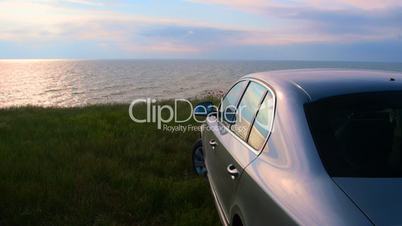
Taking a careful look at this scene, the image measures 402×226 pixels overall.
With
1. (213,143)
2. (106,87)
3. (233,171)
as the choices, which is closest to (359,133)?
(233,171)

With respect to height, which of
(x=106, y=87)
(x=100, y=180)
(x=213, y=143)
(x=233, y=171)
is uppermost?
(x=233, y=171)

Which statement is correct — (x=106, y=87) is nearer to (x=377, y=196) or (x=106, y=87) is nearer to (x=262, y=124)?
(x=262, y=124)

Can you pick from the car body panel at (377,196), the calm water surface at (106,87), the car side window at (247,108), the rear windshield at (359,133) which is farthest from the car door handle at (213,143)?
the calm water surface at (106,87)

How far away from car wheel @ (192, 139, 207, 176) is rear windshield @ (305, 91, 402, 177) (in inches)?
155

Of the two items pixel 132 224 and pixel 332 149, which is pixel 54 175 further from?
pixel 332 149

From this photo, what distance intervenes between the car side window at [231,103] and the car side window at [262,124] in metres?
0.95

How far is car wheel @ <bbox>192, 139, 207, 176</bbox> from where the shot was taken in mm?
6755

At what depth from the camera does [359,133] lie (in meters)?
2.82

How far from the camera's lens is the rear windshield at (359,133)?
250 cm

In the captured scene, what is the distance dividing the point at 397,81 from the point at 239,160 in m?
1.22

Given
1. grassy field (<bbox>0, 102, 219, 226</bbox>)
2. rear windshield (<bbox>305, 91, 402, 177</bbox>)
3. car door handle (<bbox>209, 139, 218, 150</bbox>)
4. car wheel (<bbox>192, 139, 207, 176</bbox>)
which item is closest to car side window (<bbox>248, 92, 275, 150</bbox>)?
rear windshield (<bbox>305, 91, 402, 177</bbox>)

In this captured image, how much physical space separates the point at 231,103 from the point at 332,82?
73.6 inches

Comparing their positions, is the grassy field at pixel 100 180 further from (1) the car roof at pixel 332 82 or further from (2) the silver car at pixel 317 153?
(1) the car roof at pixel 332 82

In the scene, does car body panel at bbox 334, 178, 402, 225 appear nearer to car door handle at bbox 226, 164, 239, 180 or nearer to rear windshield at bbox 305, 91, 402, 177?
rear windshield at bbox 305, 91, 402, 177
